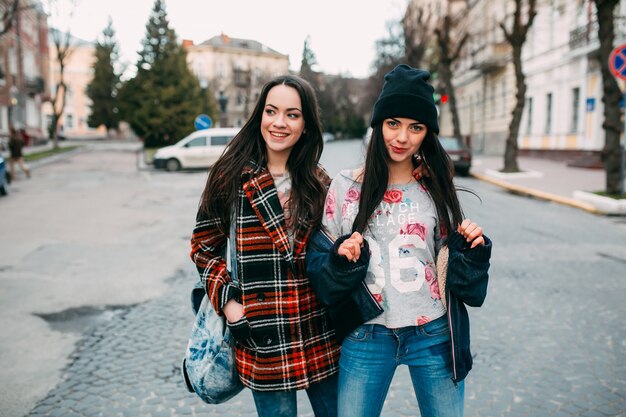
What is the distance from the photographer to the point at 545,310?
5.16 meters

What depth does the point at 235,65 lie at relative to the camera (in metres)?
79.0

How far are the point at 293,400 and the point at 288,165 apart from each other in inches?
35.7

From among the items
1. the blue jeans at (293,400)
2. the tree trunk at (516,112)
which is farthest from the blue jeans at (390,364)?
the tree trunk at (516,112)

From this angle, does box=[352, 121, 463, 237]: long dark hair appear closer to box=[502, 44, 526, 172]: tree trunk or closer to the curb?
the curb

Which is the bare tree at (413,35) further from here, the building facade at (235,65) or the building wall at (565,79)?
the building facade at (235,65)

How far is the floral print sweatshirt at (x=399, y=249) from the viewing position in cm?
199

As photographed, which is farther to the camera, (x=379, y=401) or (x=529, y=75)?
(x=529, y=75)

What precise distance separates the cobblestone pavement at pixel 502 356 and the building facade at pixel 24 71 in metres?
33.9

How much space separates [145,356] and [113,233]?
556 centimetres

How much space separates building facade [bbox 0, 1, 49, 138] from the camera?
36.5 meters

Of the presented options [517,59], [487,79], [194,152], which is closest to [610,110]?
[517,59]

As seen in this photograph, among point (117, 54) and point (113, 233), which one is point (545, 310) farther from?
point (117, 54)

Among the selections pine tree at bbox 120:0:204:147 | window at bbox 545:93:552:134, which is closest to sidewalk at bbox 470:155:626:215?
window at bbox 545:93:552:134

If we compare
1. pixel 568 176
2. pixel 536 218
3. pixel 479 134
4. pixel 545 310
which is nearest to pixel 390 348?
pixel 545 310
